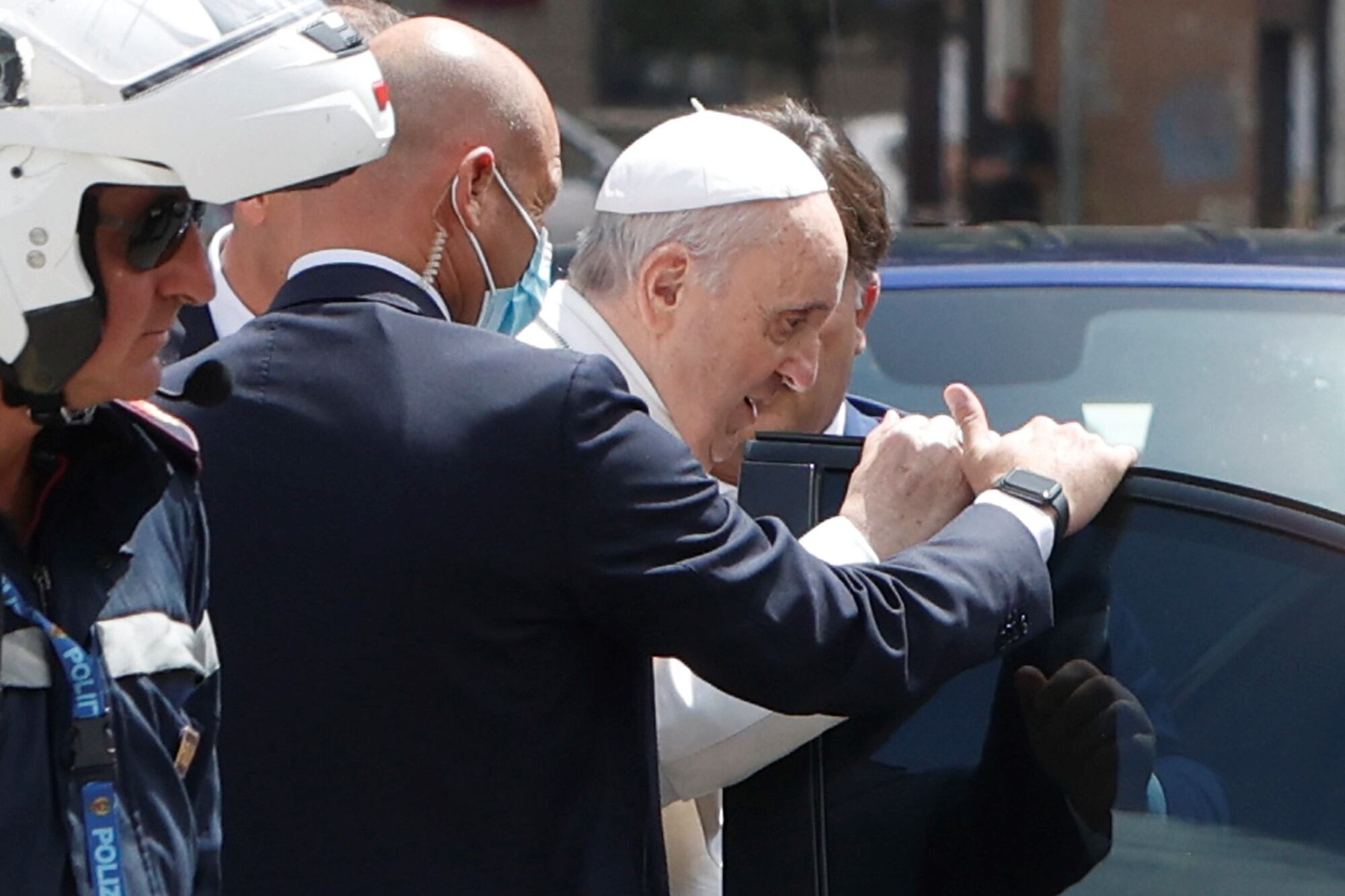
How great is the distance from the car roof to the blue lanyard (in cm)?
177

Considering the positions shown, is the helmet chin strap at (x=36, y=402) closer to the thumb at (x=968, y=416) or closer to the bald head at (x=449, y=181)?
the bald head at (x=449, y=181)

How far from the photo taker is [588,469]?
193 cm

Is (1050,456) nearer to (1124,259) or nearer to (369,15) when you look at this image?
(1124,259)

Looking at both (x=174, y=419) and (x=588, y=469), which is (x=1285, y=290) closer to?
(x=588, y=469)

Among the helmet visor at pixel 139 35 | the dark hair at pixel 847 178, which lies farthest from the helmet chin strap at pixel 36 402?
the dark hair at pixel 847 178

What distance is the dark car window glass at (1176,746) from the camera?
2096mm

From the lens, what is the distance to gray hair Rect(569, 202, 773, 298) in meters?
2.42

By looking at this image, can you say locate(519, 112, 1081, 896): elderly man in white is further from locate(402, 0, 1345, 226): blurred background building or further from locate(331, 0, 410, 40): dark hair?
locate(402, 0, 1345, 226): blurred background building

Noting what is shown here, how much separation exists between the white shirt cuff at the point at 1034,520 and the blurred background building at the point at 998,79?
10.8 m

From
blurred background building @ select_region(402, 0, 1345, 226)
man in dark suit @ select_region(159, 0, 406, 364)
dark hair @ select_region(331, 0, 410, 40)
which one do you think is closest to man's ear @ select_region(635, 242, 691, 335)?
man in dark suit @ select_region(159, 0, 406, 364)

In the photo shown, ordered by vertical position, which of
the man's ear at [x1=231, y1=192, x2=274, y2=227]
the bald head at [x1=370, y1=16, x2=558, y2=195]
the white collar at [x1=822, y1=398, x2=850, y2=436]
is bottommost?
the white collar at [x1=822, y1=398, x2=850, y2=436]

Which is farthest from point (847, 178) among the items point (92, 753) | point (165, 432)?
point (92, 753)

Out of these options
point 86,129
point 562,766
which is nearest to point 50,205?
point 86,129

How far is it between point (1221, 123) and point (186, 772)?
13.0 meters
